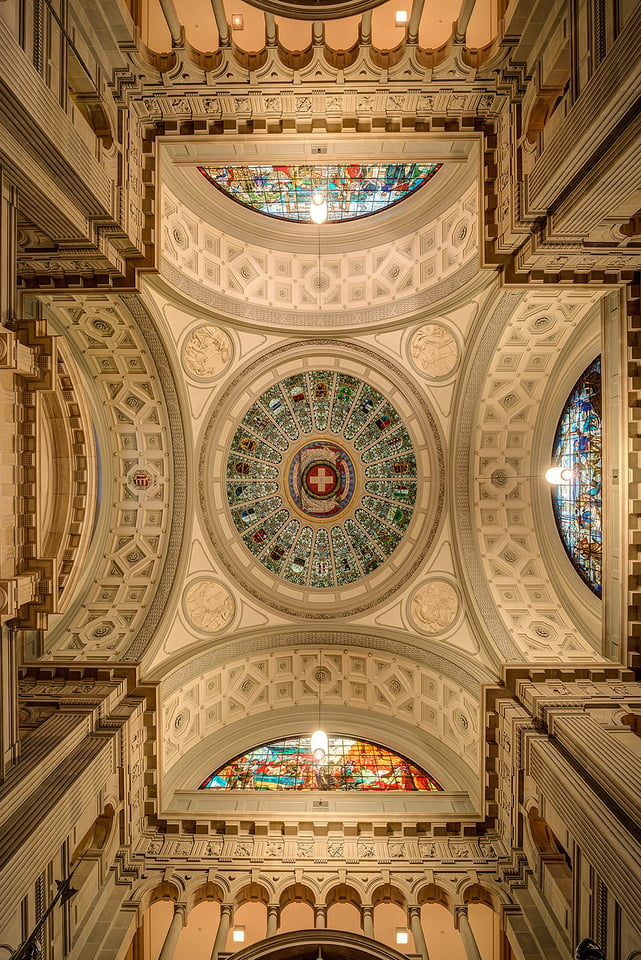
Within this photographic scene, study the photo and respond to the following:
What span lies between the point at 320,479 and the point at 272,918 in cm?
1218

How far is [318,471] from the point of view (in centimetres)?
1948

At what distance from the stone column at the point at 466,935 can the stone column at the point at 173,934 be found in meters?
6.31

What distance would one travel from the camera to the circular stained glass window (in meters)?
19.0

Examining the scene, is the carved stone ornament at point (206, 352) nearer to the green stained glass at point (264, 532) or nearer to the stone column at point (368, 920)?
the green stained glass at point (264, 532)

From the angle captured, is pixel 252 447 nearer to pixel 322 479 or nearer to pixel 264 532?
pixel 322 479

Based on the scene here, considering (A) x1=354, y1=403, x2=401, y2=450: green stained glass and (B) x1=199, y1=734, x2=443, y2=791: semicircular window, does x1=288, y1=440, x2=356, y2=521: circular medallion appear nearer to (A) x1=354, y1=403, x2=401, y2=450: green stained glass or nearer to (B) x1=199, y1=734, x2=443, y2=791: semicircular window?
(A) x1=354, y1=403, x2=401, y2=450: green stained glass

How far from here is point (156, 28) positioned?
11.4m

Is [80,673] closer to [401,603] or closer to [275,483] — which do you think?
[275,483]

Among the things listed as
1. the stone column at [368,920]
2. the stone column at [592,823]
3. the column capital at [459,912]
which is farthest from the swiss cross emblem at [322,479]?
the column capital at [459,912]

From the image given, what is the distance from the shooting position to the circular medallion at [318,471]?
19500mm

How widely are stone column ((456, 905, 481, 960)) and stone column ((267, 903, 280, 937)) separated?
412 centimetres

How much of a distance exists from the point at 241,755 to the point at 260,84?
18658 millimetres

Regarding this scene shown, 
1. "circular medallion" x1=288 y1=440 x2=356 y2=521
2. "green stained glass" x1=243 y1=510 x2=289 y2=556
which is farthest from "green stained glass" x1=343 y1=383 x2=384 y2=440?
"green stained glass" x1=243 y1=510 x2=289 y2=556

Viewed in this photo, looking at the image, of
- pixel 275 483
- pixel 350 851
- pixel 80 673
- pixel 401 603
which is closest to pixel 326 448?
pixel 275 483
